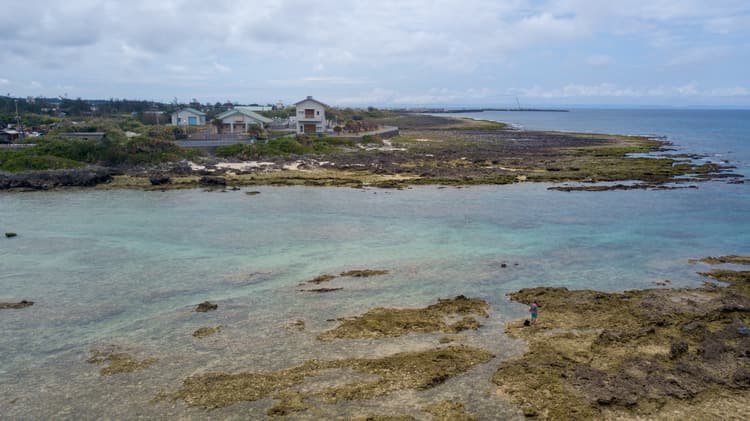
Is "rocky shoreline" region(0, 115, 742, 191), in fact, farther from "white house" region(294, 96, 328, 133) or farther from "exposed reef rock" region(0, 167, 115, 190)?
"white house" region(294, 96, 328, 133)

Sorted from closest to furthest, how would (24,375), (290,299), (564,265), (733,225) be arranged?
(24,375)
(290,299)
(564,265)
(733,225)

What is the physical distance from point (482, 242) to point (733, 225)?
15.7 m

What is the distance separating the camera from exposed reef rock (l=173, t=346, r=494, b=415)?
12.4 m

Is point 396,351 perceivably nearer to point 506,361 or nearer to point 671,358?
point 506,361

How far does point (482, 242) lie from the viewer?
26.7m

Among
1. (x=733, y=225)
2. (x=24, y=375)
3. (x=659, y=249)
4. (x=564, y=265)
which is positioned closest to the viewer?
(x=24, y=375)

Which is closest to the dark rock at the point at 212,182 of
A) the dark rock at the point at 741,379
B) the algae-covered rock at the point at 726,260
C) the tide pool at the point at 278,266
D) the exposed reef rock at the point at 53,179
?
the tide pool at the point at 278,266

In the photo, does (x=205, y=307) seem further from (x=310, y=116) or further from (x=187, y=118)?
(x=187, y=118)

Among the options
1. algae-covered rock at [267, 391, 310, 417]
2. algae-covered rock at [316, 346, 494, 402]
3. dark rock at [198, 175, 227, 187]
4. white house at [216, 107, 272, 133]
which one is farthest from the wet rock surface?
white house at [216, 107, 272, 133]

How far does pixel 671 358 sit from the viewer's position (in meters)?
14.1

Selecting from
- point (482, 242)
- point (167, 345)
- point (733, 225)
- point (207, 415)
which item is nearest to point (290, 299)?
point (167, 345)

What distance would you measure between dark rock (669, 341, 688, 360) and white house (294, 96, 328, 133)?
68.9 metres

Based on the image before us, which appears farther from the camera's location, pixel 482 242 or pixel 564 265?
pixel 482 242

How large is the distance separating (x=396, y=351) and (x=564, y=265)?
36.4ft
